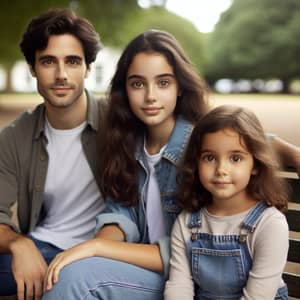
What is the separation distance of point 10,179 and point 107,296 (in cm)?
84

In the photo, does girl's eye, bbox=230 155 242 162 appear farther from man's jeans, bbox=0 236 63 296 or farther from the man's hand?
man's jeans, bbox=0 236 63 296

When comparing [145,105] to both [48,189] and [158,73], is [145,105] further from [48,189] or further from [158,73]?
[48,189]

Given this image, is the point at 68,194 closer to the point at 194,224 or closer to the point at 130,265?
the point at 130,265

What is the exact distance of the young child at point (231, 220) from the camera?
5.92ft

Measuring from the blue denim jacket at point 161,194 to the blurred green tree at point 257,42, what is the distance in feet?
97.7

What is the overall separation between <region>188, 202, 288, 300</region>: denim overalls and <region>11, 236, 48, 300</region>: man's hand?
600 millimetres

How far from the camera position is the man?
2424mm

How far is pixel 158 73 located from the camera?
2.13 m

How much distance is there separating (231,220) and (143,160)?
1.72 ft

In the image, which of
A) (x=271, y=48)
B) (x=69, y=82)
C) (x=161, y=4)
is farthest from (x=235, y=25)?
(x=69, y=82)

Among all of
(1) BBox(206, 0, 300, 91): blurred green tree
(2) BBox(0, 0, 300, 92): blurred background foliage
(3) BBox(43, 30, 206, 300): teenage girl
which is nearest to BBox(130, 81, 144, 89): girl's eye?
(3) BBox(43, 30, 206, 300): teenage girl

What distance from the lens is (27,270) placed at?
213cm

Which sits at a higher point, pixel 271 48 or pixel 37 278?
pixel 271 48

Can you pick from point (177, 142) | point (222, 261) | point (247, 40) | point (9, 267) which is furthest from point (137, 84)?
point (247, 40)
